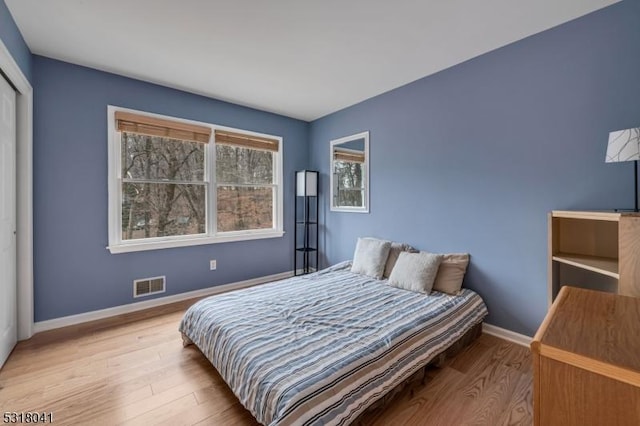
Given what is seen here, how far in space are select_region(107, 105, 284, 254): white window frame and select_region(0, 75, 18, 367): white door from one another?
2.25 ft

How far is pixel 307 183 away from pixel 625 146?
3.13 meters

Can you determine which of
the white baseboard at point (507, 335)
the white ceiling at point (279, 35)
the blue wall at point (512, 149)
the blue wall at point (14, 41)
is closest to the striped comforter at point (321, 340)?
the white baseboard at point (507, 335)

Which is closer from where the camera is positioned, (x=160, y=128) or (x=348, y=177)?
(x=160, y=128)

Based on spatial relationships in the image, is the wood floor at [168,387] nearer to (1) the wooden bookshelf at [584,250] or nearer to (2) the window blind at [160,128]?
(1) the wooden bookshelf at [584,250]

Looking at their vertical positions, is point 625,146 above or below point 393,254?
above

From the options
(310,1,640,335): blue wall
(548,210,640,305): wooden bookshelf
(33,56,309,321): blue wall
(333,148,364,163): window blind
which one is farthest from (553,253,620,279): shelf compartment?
(33,56,309,321): blue wall

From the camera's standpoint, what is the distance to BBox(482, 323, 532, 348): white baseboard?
2.27 m

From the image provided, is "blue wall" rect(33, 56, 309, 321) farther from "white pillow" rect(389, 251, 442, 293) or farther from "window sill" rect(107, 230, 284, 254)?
"white pillow" rect(389, 251, 442, 293)

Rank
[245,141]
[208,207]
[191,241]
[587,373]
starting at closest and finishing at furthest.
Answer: [587,373] → [191,241] → [208,207] → [245,141]

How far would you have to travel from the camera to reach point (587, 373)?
0.68 m

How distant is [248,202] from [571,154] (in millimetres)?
3483

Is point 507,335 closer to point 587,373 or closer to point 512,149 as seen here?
point 512,149

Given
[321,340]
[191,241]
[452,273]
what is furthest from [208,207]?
[452,273]

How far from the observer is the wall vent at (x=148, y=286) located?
A: 298 centimetres
